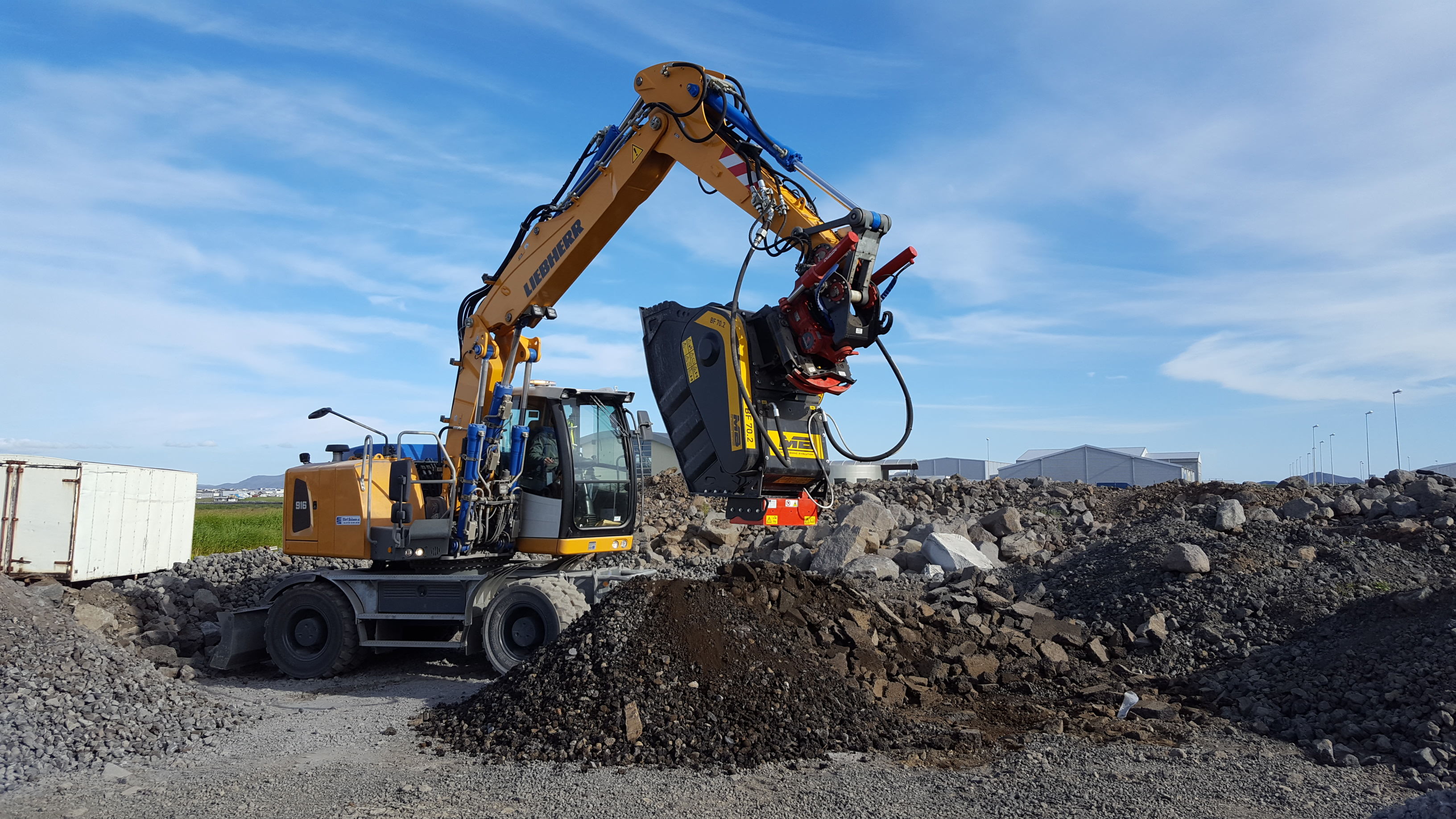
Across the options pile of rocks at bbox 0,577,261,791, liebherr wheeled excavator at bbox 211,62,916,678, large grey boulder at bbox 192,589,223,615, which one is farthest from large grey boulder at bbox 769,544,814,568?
pile of rocks at bbox 0,577,261,791

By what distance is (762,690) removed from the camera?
6305 millimetres

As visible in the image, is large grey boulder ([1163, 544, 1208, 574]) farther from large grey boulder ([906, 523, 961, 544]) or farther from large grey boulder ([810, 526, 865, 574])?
large grey boulder ([906, 523, 961, 544])

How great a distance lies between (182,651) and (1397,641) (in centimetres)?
1157

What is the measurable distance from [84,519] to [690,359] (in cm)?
1122

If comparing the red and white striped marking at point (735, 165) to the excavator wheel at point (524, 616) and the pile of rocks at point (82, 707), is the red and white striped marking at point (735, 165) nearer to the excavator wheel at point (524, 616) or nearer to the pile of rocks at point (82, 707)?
the excavator wheel at point (524, 616)

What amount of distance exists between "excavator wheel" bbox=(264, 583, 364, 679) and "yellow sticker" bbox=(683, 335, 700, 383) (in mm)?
4985

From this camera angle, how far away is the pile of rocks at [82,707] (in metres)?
6.27

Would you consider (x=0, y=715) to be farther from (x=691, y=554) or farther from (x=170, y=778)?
(x=691, y=554)

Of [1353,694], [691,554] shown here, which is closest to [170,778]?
[1353,694]

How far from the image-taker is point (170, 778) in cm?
589

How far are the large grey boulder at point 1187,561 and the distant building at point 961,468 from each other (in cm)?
3244

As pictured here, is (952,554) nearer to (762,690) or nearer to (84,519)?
(762,690)

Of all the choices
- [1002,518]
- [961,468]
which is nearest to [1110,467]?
[961,468]

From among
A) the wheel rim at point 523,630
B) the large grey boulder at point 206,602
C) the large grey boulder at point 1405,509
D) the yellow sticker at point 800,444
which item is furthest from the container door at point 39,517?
the large grey boulder at point 1405,509
